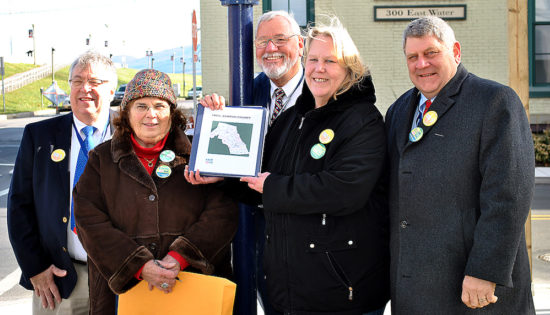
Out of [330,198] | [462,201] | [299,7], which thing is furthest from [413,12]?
[330,198]

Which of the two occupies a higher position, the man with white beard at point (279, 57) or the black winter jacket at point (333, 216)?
the man with white beard at point (279, 57)

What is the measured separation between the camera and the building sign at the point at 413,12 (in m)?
15.0

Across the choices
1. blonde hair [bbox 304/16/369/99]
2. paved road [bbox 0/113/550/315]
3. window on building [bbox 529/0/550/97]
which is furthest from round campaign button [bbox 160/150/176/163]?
window on building [bbox 529/0/550/97]

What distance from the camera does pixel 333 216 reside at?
277 cm

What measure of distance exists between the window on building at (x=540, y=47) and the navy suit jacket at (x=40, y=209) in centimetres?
1534

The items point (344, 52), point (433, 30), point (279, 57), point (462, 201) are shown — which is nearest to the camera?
point (462, 201)

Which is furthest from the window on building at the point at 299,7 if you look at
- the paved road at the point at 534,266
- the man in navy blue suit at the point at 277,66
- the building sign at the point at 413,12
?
the man in navy blue suit at the point at 277,66

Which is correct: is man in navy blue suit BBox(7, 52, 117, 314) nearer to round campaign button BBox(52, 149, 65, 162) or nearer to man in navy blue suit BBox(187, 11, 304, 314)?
round campaign button BBox(52, 149, 65, 162)

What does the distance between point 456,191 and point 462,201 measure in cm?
5

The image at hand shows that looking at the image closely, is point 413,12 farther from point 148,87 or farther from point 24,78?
point 24,78

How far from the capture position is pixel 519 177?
2.56 m

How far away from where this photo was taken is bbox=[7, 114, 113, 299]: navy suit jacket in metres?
3.32

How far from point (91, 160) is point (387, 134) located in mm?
1579

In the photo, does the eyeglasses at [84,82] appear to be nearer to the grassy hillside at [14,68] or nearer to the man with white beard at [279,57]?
the man with white beard at [279,57]
